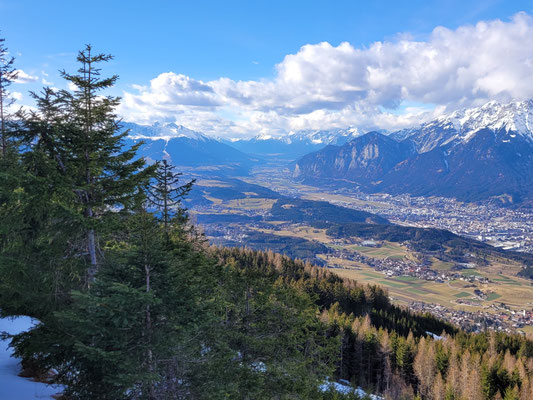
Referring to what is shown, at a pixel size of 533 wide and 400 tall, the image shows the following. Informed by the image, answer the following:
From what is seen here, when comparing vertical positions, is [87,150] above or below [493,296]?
above

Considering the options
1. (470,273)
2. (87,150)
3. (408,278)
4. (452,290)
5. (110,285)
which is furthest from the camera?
(470,273)

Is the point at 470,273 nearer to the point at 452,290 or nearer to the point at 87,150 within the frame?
the point at 452,290

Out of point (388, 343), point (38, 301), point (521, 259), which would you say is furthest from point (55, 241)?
point (521, 259)

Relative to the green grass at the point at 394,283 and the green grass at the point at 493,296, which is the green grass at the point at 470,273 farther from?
the green grass at the point at 394,283

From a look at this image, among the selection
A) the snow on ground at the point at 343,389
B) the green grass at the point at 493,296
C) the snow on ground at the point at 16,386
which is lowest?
the green grass at the point at 493,296

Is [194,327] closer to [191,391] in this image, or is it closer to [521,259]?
[191,391]

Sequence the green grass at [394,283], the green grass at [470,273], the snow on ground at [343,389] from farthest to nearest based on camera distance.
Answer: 1. the green grass at [470,273]
2. the green grass at [394,283]
3. the snow on ground at [343,389]

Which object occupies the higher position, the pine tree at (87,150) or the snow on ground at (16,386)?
the pine tree at (87,150)

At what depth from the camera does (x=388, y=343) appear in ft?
147

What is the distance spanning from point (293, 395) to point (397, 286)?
14484 cm

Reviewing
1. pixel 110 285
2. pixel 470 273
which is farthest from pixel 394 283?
pixel 110 285

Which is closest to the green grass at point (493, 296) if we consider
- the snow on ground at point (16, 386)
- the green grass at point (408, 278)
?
the green grass at point (408, 278)

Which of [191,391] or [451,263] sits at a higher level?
[191,391]

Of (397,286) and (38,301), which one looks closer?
(38,301)
